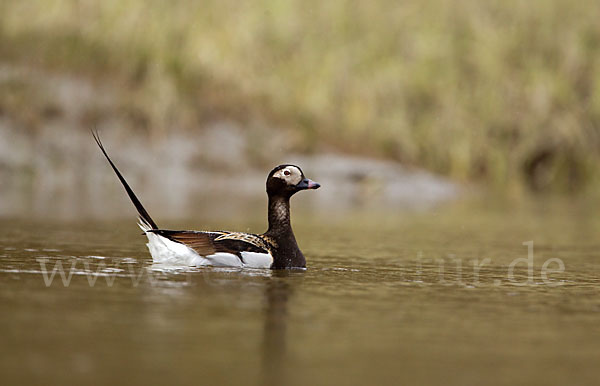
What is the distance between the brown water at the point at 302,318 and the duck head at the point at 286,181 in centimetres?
68

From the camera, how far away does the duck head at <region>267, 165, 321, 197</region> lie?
9.45 metres

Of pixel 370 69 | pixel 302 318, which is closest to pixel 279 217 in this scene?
pixel 302 318

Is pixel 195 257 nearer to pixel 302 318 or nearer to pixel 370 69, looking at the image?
pixel 302 318

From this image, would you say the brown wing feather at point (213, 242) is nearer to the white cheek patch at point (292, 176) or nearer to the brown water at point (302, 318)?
the brown water at point (302, 318)

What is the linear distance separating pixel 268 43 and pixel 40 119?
20.2ft

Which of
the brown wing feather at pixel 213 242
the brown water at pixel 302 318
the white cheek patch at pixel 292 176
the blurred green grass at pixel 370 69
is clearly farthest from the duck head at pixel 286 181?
the blurred green grass at pixel 370 69

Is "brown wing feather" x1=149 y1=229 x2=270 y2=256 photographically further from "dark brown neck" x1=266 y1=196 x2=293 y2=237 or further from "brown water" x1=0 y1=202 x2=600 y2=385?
"dark brown neck" x1=266 y1=196 x2=293 y2=237

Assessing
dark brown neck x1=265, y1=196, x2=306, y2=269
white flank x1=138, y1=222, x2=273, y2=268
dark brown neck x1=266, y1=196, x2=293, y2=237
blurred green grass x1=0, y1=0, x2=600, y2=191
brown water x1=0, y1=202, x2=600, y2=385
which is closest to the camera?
brown water x1=0, y1=202, x2=600, y2=385

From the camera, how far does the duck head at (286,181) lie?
9.45m

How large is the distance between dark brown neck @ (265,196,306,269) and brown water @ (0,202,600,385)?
18 centimetres

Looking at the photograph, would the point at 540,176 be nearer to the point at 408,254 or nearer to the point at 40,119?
the point at 40,119

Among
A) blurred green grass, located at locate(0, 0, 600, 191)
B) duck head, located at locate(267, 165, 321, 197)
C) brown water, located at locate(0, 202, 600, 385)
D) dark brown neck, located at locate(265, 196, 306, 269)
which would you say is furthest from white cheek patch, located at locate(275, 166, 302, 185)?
blurred green grass, located at locate(0, 0, 600, 191)

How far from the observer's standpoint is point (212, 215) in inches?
572

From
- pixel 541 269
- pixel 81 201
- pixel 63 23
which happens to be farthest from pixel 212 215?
pixel 63 23
